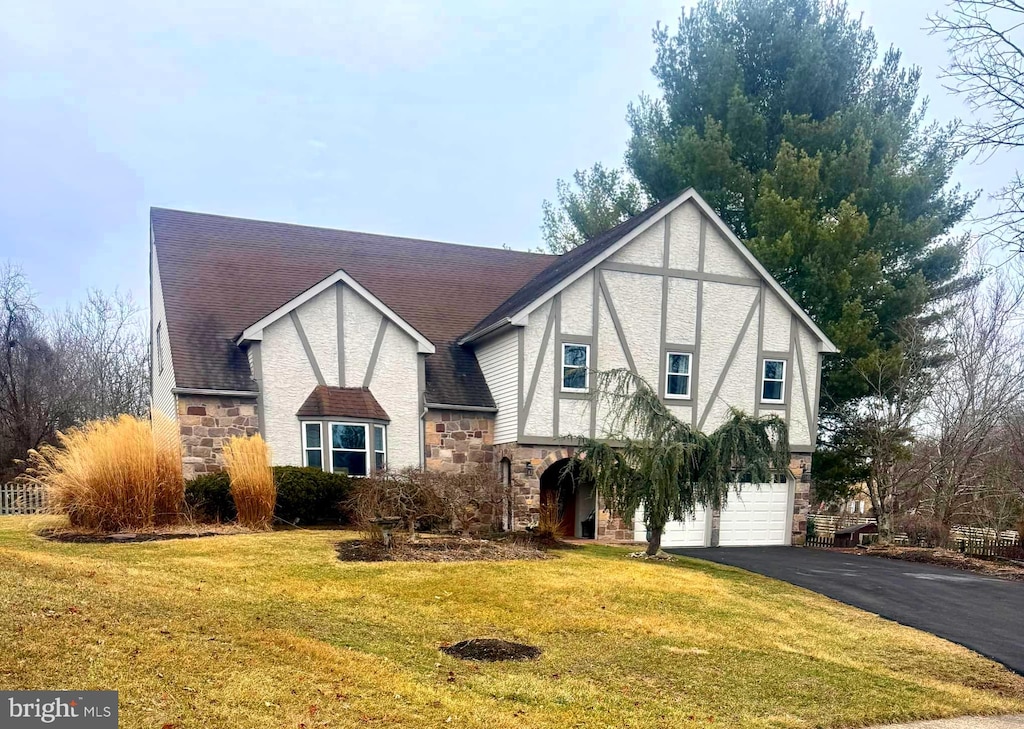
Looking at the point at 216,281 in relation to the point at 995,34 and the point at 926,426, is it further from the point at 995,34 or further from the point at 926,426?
the point at 926,426

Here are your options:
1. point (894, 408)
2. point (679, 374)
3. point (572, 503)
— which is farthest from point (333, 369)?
point (894, 408)

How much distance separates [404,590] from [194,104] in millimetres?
12492

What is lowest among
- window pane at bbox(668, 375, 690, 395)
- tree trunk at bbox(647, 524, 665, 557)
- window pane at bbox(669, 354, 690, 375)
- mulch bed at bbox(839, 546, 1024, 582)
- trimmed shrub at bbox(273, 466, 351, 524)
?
mulch bed at bbox(839, 546, 1024, 582)

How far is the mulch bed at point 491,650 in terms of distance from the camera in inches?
266

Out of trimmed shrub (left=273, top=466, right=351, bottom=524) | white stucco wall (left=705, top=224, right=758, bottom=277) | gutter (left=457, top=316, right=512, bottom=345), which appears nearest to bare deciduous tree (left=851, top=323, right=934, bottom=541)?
white stucco wall (left=705, top=224, right=758, bottom=277)

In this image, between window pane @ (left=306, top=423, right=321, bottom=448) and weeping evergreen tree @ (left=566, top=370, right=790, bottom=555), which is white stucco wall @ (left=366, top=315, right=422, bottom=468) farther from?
weeping evergreen tree @ (left=566, top=370, right=790, bottom=555)

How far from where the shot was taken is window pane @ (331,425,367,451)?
1617cm

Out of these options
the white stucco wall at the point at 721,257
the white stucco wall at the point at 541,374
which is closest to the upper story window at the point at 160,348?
the white stucco wall at the point at 541,374

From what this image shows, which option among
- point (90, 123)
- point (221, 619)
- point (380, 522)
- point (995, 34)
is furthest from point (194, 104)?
point (995, 34)

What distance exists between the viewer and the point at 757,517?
1881 cm

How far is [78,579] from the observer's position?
24.9ft

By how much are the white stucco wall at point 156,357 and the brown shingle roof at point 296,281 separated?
0.56 metres

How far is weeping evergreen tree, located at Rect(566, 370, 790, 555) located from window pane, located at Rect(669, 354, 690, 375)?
5.09m

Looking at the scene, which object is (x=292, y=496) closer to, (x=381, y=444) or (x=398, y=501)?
(x=398, y=501)
